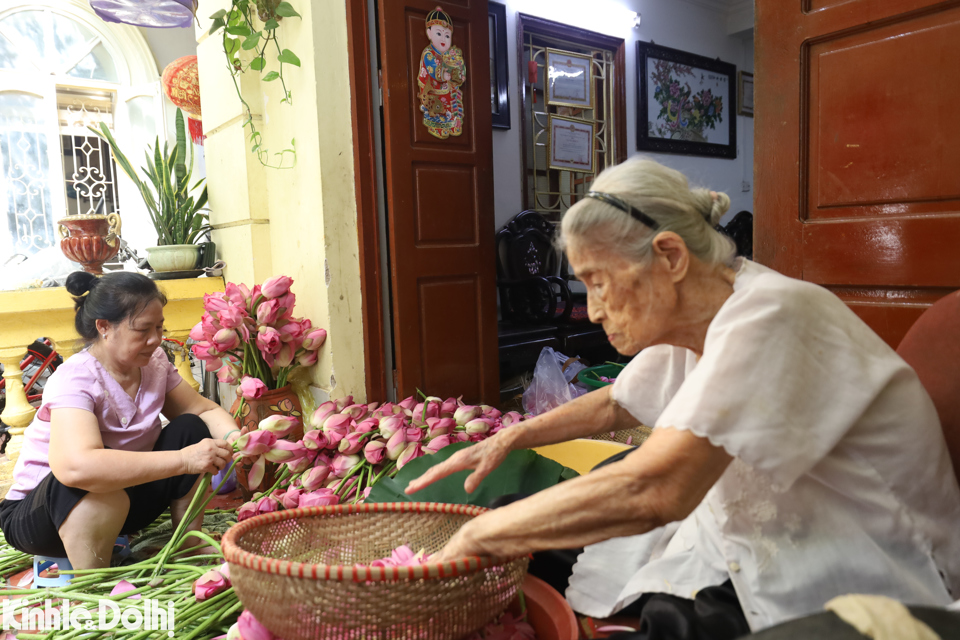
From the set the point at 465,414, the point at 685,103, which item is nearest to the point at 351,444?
the point at 465,414

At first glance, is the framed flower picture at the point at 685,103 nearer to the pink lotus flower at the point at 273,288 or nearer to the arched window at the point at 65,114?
the pink lotus flower at the point at 273,288

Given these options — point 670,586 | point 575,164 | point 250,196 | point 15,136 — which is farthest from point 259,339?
point 15,136

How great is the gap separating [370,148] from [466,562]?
2.18 metres

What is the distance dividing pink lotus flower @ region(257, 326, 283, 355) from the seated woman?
499 mm

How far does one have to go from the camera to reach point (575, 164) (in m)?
5.18

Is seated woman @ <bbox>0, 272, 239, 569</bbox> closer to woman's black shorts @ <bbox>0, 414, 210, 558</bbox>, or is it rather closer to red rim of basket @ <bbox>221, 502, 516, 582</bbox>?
woman's black shorts @ <bbox>0, 414, 210, 558</bbox>

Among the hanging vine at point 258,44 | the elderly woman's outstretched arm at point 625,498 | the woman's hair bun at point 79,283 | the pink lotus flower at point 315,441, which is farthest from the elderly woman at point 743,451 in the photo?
the hanging vine at point 258,44

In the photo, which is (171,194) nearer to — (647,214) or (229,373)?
(229,373)

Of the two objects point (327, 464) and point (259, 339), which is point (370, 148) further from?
point (327, 464)

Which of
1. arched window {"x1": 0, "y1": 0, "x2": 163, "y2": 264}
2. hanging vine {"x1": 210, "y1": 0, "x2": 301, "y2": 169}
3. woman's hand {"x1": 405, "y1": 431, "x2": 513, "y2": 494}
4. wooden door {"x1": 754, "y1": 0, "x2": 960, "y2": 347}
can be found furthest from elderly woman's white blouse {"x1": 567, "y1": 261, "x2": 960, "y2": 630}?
arched window {"x1": 0, "y1": 0, "x2": 163, "y2": 264}

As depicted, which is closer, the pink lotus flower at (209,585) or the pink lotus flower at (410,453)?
the pink lotus flower at (209,585)

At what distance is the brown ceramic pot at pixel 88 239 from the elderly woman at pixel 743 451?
297cm

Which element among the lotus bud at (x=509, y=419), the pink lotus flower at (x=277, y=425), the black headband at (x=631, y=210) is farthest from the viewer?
Answer: the lotus bud at (x=509, y=419)

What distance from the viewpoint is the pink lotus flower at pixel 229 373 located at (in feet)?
9.11
